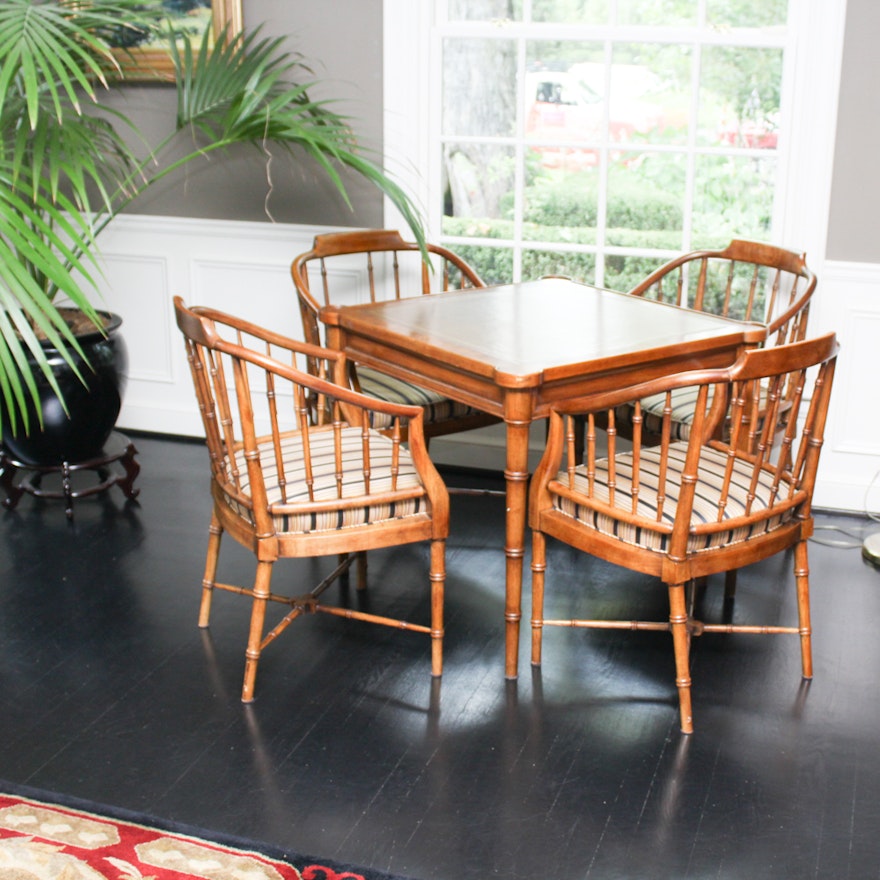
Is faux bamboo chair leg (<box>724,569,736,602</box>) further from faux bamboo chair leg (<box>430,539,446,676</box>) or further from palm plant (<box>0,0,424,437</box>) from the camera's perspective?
palm plant (<box>0,0,424,437</box>)

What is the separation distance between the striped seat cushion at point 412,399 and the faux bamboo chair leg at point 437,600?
71 centimetres

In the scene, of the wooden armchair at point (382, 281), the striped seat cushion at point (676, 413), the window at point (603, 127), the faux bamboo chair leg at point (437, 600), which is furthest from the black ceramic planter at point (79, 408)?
the striped seat cushion at point (676, 413)

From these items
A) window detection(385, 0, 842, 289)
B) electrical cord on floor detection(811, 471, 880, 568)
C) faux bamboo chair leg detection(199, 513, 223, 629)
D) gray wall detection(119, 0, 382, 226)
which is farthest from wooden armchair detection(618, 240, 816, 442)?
faux bamboo chair leg detection(199, 513, 223, 629)

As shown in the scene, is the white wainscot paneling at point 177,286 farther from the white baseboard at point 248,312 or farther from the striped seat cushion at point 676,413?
the striped seat cushion at point 676,413

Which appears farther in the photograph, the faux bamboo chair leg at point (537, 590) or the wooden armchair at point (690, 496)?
the faux bamboo chair leg at point (537, 590)

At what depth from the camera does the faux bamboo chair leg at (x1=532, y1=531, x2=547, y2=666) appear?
305cm

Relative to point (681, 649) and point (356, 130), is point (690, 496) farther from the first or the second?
point (356, 130)

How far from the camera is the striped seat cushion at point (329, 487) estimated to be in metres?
2.90

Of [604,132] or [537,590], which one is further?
[604,132]

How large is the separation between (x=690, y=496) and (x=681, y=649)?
1.35ft

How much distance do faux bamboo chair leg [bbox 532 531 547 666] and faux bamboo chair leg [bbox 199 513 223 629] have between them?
879 millimetres

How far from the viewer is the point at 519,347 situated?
10.2 ft

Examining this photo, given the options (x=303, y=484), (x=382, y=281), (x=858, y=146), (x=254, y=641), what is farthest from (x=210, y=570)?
(x=858, y=146)

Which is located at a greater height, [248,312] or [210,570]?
[248,312]
